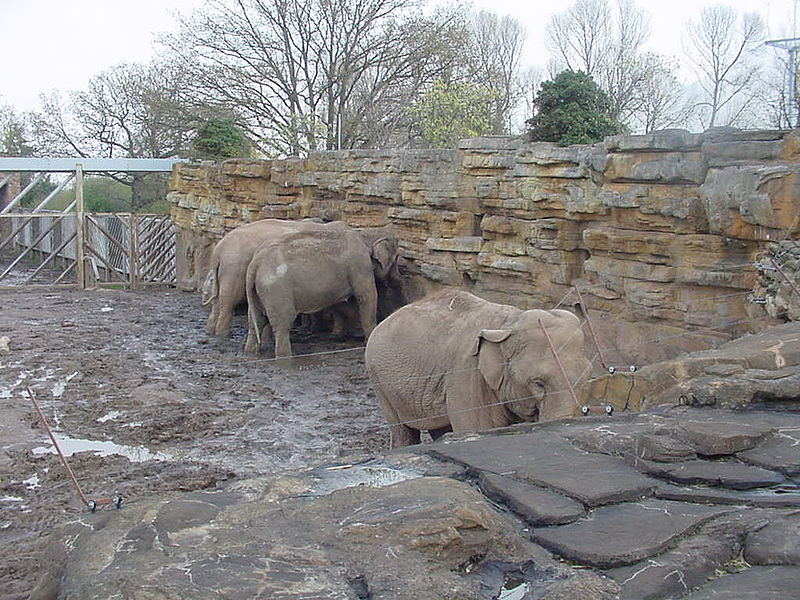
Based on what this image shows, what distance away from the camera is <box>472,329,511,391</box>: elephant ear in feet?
25.4

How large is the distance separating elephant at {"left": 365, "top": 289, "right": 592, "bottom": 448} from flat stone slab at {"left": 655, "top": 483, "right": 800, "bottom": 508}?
10.3ft

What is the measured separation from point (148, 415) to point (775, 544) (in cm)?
932

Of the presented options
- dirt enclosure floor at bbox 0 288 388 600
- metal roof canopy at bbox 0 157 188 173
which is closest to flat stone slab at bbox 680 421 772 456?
dirt enclosure floor at bbox 0 288 388 600

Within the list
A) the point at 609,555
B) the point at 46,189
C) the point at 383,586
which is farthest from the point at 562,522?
the point at 46,189

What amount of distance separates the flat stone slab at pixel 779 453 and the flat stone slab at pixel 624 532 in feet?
1.86

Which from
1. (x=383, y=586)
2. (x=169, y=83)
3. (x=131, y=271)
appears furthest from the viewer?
(x=169, y=83)

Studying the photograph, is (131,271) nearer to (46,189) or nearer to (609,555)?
(46,189)

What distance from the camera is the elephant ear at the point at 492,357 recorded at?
305 inches

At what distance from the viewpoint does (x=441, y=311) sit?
9.28 metres

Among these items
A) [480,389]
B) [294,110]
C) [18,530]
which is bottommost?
[18,530]

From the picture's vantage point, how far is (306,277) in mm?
15484

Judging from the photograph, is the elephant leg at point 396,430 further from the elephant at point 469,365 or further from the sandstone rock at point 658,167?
the sandstone rock at point 658,167

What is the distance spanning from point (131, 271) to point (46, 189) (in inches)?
739

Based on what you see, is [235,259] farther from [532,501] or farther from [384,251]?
[532,501]
